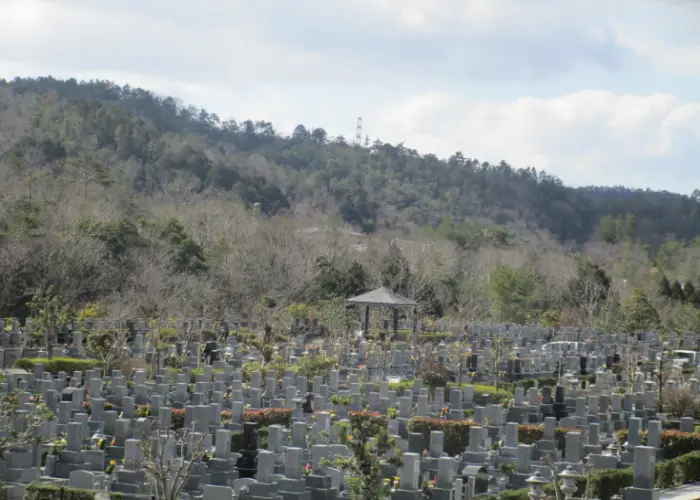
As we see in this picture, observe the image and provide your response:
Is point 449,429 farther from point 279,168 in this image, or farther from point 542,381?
point 279,168

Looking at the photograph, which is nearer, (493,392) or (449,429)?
(449,429)

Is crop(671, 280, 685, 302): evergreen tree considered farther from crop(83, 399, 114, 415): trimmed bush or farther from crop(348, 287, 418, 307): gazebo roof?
crop(83, 399, 114, 415): trimmed bush

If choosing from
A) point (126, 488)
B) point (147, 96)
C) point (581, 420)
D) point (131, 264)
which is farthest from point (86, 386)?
point (147, 96)

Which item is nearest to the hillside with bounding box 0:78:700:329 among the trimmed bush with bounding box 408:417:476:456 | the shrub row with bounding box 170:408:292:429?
the shrub row with bounding box 170:408:292:429

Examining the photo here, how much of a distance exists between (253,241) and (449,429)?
137 ft

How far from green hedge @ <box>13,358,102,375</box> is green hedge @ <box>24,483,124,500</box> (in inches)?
531

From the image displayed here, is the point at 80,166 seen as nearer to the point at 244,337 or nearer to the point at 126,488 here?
the point at 244,337

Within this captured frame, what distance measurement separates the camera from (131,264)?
158 ft

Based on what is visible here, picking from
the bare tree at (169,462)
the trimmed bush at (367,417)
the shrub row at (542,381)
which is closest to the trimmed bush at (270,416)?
the trimmed bush at (367,417)

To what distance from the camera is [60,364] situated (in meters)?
29.2

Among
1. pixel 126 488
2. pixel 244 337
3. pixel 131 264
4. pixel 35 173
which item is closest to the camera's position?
pixel 126 488

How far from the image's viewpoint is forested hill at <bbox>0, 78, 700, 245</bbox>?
90938 mm

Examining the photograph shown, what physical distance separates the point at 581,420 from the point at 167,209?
50.9 m

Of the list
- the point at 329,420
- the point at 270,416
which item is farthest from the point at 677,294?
the point at 329,420
